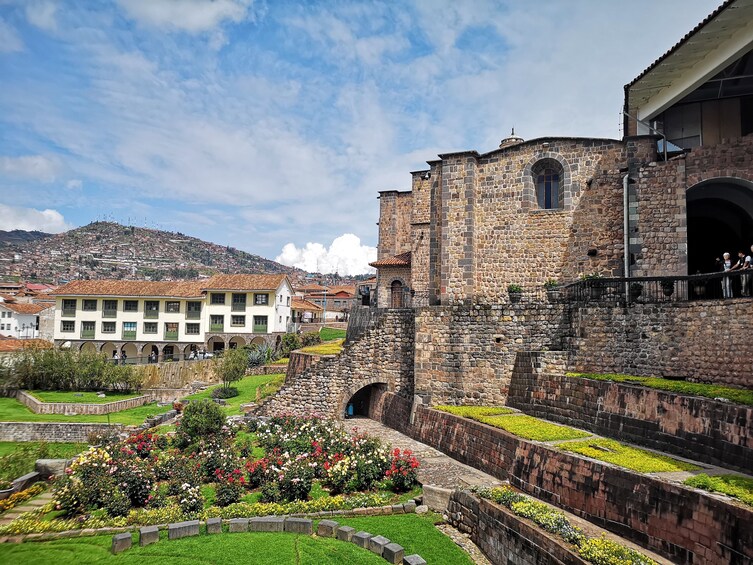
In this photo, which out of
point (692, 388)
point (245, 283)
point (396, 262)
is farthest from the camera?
point (245, 283)

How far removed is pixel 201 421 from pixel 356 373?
611 cm

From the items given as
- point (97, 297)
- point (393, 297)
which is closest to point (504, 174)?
point (393, 297)

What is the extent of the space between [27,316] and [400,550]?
221ft

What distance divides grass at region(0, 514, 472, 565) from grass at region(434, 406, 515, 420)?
487 centimetres

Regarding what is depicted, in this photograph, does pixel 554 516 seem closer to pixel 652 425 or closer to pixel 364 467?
pixel 652 425

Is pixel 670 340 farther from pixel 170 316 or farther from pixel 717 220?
pixel 170 316

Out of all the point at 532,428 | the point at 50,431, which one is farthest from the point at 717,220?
the point at 50,431

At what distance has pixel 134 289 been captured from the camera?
48.5 metres

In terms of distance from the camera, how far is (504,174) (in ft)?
65.4

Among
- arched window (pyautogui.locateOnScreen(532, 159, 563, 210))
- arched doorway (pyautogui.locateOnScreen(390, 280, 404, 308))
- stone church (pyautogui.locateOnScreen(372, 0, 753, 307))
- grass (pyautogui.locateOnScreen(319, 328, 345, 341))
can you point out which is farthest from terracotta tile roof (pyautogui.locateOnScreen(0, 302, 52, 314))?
arched window (pyautogui.locateOnScreen(532, 159, 563, 210))

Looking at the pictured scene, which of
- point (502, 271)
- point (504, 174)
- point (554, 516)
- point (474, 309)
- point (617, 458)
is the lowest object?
point (554, 516)

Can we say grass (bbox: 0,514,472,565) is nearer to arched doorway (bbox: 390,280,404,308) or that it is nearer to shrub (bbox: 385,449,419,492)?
shrub (bbox: 385,449,419,492)

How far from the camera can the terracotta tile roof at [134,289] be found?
156 ft

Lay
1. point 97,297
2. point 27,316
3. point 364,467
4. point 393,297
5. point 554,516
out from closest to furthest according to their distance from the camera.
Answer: point 554,516
point 364,467
point 393,297
point 97,297
point 27,316
